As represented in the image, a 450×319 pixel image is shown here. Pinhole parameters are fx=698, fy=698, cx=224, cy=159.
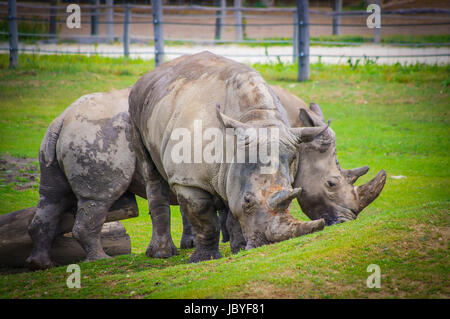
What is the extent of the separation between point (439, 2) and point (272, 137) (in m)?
23.1

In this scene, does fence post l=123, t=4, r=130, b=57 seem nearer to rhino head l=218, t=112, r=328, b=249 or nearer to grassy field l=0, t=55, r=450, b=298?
grassy field l=0, t=55, r=450, b=298

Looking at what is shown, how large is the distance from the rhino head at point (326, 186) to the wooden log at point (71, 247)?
240 centimetres

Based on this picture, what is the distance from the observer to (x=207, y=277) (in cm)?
566

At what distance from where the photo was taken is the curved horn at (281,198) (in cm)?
588

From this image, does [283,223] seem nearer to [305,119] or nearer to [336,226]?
[336,226]

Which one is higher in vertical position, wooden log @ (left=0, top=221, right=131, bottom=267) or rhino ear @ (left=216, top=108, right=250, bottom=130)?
rhino ear @ (left=216, top=108, right=250, bottom=130)

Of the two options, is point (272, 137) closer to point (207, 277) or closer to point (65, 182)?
point (207, 277)

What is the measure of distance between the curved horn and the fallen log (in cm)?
322

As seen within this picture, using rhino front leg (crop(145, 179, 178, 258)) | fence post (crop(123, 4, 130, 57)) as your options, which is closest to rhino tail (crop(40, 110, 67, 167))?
rhino front leg (crop(145, 179, 178, 258))

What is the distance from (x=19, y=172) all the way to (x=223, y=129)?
6003 millimetres

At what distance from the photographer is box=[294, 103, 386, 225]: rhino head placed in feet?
25.8
